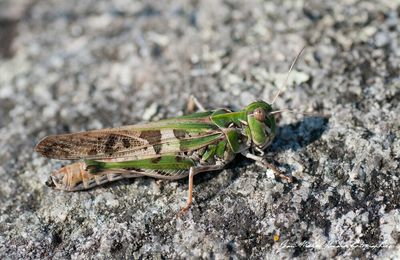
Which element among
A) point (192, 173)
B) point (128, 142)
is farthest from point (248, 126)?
point (128, 142)

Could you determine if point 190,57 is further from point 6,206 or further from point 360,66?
point 6,206

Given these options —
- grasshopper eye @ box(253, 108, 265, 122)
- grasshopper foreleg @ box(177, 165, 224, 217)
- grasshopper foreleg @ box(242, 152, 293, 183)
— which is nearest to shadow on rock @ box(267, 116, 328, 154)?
grasshopper foreleg @ box(242, 152, 293, 183)

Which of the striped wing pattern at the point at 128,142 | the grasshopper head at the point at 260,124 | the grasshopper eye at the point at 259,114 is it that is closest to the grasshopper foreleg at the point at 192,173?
the striped wing pattern at the point at 128,142

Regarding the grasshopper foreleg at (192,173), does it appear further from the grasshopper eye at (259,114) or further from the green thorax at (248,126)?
the grasshopper eye at (259,114)

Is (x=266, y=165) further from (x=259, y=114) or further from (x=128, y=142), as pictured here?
(x=128, y=142)

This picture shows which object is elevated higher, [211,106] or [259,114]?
[211,106]

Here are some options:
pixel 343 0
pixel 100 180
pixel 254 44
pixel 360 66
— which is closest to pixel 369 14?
pixel 343 0

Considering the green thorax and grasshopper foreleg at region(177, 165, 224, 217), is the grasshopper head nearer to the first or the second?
the green thorax

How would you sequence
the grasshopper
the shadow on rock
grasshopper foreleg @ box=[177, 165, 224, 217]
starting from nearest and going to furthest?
1. grasshopper foreleg @ box=[177, 165, 224, 217]
2. the grasshopper
3. the shadow on rock
